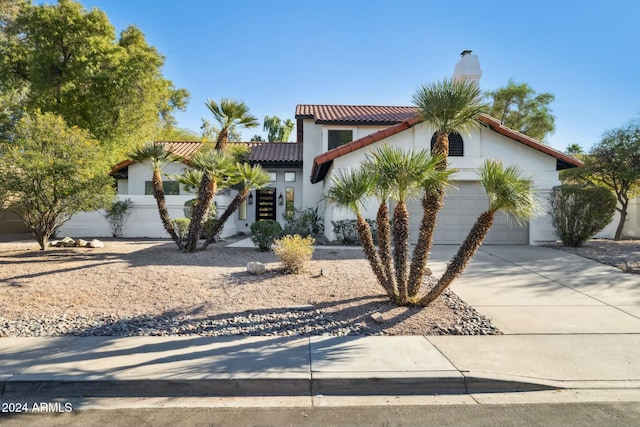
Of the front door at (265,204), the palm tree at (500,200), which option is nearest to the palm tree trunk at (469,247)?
the palm tree at (500,200)

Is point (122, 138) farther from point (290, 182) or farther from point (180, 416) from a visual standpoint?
point (180, 416)

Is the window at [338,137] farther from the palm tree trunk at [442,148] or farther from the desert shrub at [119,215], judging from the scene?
the palm tree trunk at [442,148]

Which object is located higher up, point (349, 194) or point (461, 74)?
point (461, 74)

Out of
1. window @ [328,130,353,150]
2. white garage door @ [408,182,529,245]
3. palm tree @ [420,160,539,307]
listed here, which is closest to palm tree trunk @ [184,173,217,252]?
palm tree @ [420,160,539,307]

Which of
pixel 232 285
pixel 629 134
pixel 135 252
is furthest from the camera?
pixel 629 134

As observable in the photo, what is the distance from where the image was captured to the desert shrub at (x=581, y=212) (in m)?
12.1

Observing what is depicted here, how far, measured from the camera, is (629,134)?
13.9 m

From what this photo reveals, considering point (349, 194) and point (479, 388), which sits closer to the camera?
point (479, 388)

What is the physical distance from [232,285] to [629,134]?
15.7 m

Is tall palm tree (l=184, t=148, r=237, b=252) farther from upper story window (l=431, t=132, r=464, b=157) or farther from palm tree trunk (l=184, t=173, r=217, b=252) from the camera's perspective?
upper story window (l=431, t=132, r=464, b=157)

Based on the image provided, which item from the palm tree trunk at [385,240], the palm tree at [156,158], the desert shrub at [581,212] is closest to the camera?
the palm tree trunk at [385,240]

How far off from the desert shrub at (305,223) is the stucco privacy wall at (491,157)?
1.65 m

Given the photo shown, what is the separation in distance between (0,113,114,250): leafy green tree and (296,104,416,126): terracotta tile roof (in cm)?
957

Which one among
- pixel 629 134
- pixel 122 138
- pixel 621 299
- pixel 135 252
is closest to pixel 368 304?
pixel 621 299
